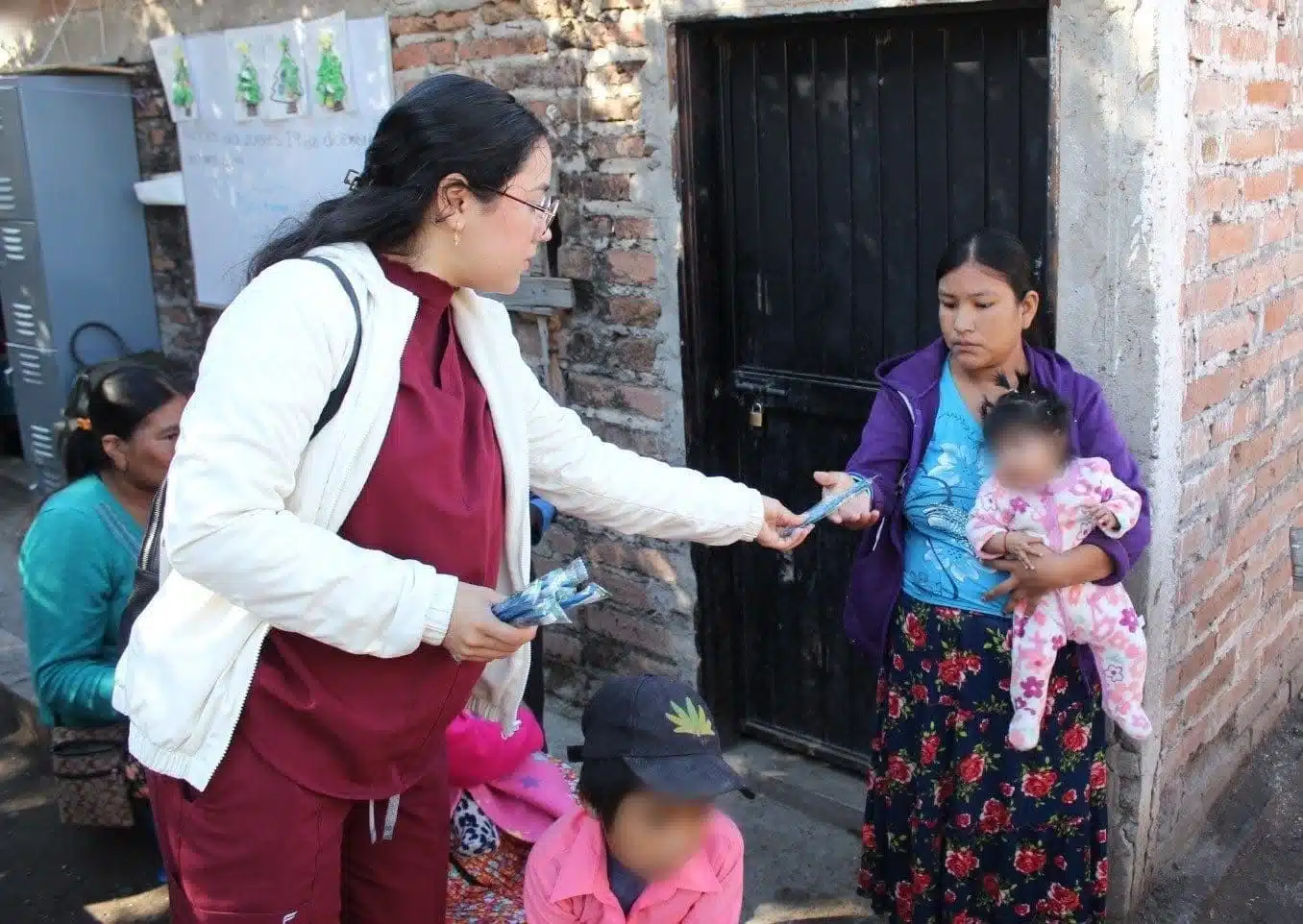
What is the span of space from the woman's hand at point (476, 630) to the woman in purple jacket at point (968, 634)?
0.97 meters

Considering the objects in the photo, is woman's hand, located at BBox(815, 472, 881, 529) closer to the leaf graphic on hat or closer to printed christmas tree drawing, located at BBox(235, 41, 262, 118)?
the leaf graphic on hat

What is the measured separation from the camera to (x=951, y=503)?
275 cm

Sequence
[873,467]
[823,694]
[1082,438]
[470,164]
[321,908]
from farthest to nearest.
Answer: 1. [823,694]
2. [873,467]
3. [1082,438]
4. [321,908]
5. [470,164]

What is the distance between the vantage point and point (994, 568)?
8.70 ft

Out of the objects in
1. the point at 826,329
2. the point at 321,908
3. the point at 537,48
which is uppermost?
the point at 537,48

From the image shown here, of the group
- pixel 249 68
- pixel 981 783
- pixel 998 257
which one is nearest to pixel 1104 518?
pixel 998 257

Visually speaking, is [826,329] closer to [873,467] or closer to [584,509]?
[873,467]

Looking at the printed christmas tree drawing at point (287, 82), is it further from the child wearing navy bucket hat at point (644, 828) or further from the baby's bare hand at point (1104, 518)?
the baby's bare hand at point (1104, 518)

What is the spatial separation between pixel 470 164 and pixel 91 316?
4.77 meters

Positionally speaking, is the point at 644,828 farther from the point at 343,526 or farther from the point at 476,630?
the point at 343,526

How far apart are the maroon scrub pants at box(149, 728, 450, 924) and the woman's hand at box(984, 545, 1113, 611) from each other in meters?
1.31

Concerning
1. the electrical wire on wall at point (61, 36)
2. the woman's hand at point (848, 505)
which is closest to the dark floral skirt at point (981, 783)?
the woman's hand at point (848, 505)

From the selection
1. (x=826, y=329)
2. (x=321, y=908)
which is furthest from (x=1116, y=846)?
(x=321, y=908)

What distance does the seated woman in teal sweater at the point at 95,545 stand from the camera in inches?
127
